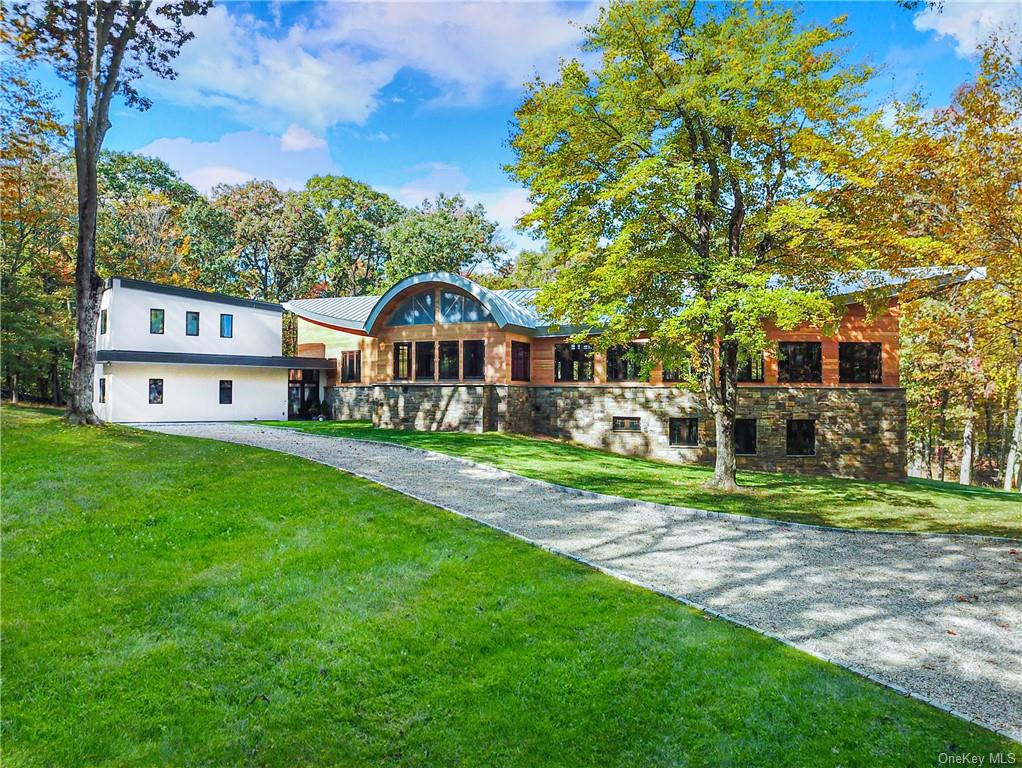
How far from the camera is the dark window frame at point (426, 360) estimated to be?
23219 millimetres

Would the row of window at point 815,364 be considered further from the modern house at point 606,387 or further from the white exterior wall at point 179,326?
the white exterior wall at point 179,326

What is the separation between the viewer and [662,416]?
2131 cm

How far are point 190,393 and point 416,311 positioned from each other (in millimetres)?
10506

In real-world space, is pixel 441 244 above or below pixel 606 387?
above

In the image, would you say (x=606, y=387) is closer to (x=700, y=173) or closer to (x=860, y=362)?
(x=860, y=362)

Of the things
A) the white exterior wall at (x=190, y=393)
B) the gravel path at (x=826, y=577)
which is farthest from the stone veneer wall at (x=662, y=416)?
the gravel path at (x=826, y=577)

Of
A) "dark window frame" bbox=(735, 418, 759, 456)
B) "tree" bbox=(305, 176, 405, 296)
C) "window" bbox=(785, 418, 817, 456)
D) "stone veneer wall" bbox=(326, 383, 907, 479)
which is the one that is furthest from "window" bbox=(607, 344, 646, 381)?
"tree" bbox=(305, 176, 405, 296)

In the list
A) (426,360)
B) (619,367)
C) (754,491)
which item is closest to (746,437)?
(619,367)

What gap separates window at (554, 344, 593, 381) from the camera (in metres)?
22.8

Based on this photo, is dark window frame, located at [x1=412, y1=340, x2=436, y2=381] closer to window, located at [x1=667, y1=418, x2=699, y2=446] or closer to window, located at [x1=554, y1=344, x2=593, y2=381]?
window, located at [x1=554, y1=344, x2=593, y2=381]

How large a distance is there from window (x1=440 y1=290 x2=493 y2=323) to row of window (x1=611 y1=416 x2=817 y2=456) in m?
7.12

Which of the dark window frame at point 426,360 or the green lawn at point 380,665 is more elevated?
the dark window frame at point 426,360

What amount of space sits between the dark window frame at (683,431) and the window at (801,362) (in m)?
3.39

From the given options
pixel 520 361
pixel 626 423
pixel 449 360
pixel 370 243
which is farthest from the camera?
pixel 370 243
